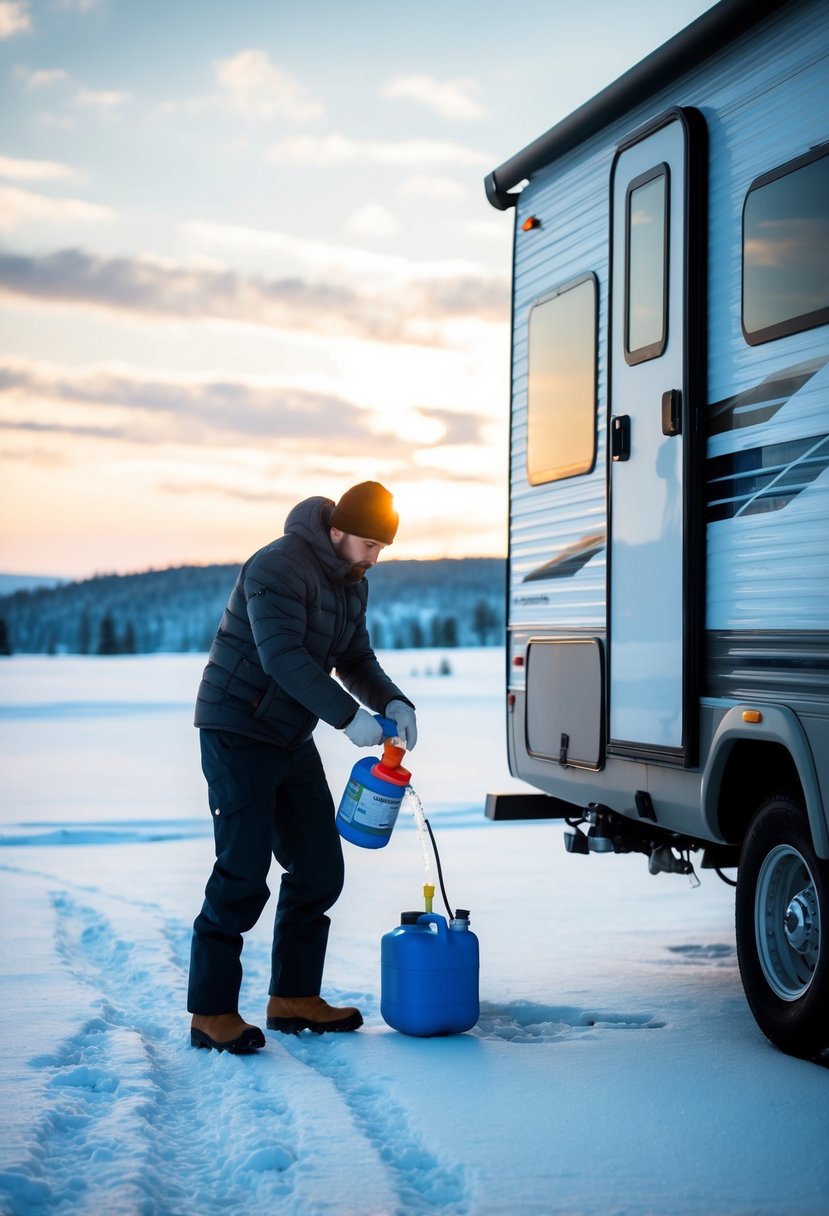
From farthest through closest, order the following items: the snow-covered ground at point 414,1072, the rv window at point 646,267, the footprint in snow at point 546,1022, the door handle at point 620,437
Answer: the door handle at point 620,437 < the rv window at point 646,267 < the footprint in snow at point 546,1022 < the snow-covered ground at point 414,1072

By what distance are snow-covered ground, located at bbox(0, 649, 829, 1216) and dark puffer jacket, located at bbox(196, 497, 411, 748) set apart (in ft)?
3.80

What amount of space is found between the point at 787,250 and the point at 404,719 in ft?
6.93

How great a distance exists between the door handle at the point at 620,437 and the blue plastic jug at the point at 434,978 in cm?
195

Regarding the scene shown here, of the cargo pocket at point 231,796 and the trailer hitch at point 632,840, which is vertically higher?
the cargo pocket at point 231,796

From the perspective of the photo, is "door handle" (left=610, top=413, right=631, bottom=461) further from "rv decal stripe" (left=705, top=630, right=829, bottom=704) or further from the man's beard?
the man's beard

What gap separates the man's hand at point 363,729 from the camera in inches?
196

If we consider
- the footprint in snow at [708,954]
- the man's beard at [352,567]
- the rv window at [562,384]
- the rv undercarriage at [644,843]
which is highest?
the rv window at [562,384]

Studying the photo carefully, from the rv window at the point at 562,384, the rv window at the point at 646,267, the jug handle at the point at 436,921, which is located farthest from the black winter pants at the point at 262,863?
the rv window at the point at 646,267

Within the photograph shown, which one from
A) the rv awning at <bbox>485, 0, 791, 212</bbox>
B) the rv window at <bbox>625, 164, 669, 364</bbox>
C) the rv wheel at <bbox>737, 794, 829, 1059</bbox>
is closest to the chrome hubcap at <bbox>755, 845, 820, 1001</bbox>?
the rv wheel at <bbox>737, 794, 829, 1059</bbox>

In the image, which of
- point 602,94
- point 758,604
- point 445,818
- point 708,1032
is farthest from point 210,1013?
point 445,818

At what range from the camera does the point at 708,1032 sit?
508 cm

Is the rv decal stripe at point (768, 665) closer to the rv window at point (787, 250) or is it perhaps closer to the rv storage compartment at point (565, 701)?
the rv storage compartment at point (565, 701)

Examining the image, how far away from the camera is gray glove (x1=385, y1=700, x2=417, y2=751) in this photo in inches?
204

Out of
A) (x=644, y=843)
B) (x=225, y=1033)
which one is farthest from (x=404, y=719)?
(x=644, y=843)
